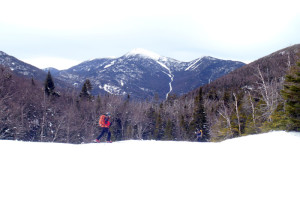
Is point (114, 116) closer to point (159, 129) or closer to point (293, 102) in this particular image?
point (159, 129)

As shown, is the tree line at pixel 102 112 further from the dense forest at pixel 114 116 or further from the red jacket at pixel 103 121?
the red jacket at pixel 103 121

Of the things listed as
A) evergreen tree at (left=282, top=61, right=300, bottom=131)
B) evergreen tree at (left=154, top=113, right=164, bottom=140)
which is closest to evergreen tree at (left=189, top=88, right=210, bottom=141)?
evergreen tree at (left=154, top=113, right=164, bottom=140)

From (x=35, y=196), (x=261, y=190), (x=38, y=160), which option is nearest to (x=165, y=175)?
(x=261, y=190)

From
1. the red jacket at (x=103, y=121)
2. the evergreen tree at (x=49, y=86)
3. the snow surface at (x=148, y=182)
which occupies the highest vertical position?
the evergreen tree at (x=49, y=86)

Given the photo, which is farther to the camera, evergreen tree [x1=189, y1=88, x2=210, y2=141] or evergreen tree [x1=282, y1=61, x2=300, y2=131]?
evergreen tree [x1=189, y1=88, x2=210, y2=141]

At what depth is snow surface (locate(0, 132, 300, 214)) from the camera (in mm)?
3566

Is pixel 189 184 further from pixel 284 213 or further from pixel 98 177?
pixel 98 177

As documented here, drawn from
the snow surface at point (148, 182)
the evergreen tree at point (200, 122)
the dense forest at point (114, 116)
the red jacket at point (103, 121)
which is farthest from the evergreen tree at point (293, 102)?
the evergreen tree at point (200, 122)

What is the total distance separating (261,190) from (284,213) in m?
0.82

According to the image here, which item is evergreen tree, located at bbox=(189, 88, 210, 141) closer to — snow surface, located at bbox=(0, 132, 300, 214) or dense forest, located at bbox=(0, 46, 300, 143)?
dense forest, located at bbox=(0, 46, 300, 143)

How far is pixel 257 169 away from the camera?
5.32m

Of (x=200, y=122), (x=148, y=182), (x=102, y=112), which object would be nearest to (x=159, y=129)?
(x=200, y=122)

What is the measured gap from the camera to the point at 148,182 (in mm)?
4598

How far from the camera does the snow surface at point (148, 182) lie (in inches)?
140
